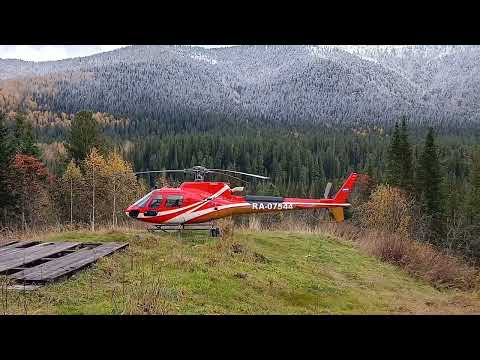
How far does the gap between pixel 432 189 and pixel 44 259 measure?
1399 inches

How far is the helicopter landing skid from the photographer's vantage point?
1388 cm

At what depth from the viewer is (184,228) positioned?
14523 millimetres

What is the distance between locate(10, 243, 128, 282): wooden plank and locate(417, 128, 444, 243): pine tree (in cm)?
3325

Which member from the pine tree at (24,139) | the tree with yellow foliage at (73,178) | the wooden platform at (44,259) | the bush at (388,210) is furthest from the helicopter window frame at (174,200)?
the pine tree at (24,139)

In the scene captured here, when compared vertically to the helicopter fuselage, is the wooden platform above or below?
below

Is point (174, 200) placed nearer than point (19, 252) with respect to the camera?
No

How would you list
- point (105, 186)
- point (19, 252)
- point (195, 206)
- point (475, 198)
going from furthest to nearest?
point (475, 198)
point (105, 186)
point (195, 206)
point (19, 252)

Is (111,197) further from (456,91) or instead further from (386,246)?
(456,91)

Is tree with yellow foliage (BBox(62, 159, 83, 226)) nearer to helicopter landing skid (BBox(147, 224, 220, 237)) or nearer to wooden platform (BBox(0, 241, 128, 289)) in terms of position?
helicopter landing skid (BBox(147, 224, 220, 237))

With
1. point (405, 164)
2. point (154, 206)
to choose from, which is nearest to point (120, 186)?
point (154, 206)

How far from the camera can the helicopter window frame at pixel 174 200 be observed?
44.3 feet

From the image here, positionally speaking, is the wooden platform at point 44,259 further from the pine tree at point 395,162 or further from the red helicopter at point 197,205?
the pine tree at point 395,162

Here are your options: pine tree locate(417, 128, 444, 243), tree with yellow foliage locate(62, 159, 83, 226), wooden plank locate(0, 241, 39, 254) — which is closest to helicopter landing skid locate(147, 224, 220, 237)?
wooden plank locate(0, 241, 39, 254)

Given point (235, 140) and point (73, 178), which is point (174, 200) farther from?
point (235, 140)
